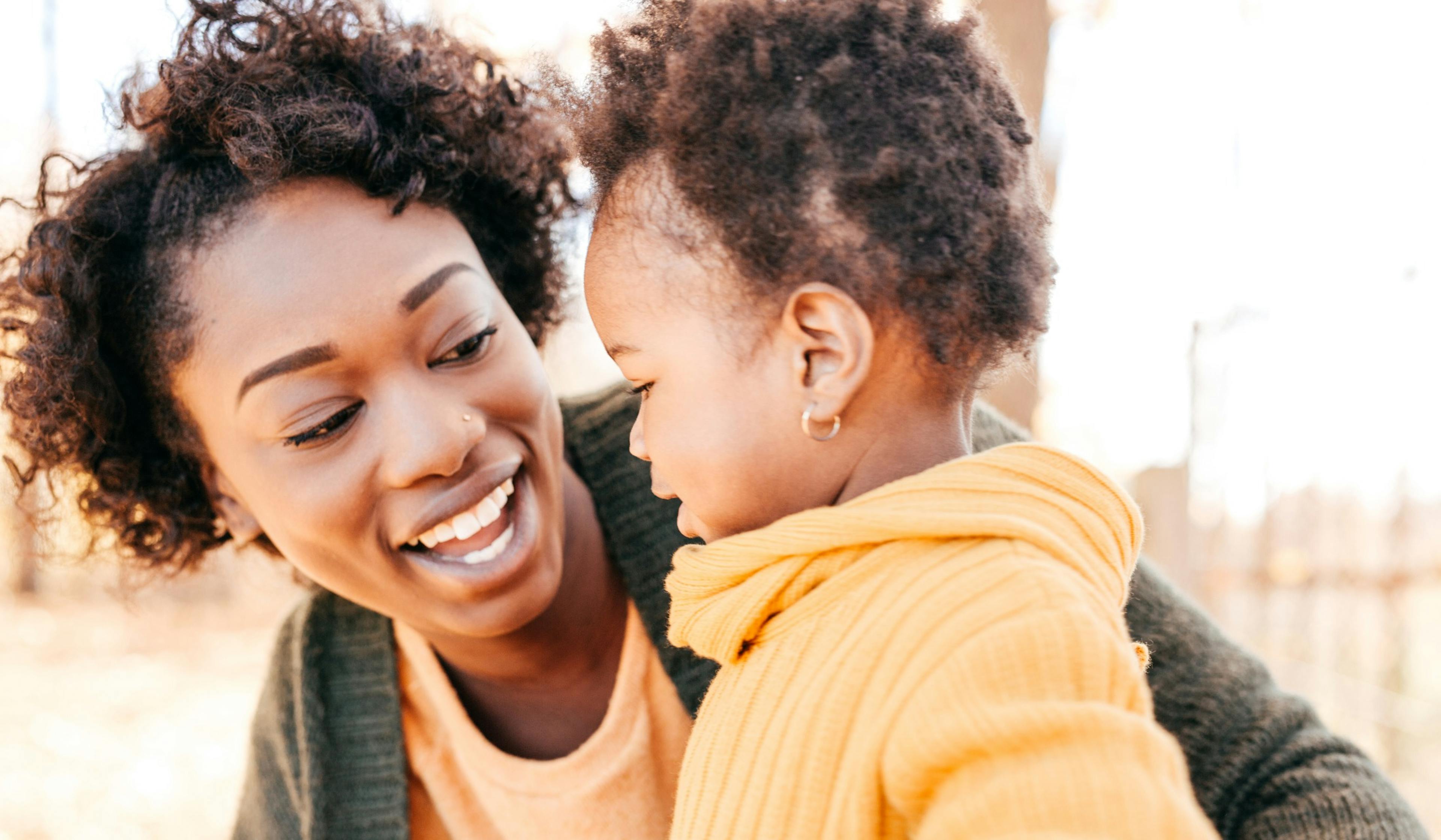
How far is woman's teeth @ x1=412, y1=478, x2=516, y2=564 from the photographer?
1725 millimetres

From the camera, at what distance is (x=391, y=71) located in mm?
1955

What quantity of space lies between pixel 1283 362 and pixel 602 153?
11.0ft

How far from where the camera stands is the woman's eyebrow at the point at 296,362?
1.60 metres

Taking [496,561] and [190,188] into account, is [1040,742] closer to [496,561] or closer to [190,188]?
[496,561]

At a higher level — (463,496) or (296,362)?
(296,362)

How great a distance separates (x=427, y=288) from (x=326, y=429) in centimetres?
26

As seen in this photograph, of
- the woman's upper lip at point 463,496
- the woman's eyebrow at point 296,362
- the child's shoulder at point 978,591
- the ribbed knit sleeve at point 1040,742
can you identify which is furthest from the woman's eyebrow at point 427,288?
the ribbed knit sleeve at point 1040,742

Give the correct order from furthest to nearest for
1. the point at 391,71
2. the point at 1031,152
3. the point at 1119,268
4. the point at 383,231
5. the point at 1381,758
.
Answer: the point at 1119,268 < the point at 1381,758 < the point at 391,71 < the point at 383,231 < the point at 1031,152

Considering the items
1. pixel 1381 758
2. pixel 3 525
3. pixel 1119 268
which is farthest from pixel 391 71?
pixel 3 525

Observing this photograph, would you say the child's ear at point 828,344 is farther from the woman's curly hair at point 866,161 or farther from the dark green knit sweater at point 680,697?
the dark green knit sweater at point 680,697

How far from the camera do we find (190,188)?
174cm

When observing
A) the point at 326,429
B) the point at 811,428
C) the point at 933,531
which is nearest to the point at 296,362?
the point at 326,429

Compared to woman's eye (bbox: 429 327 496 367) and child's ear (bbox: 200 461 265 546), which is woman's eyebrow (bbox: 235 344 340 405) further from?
child's ear (bbox: 200 461 265 546)

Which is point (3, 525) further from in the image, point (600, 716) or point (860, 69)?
point (860, 69)
